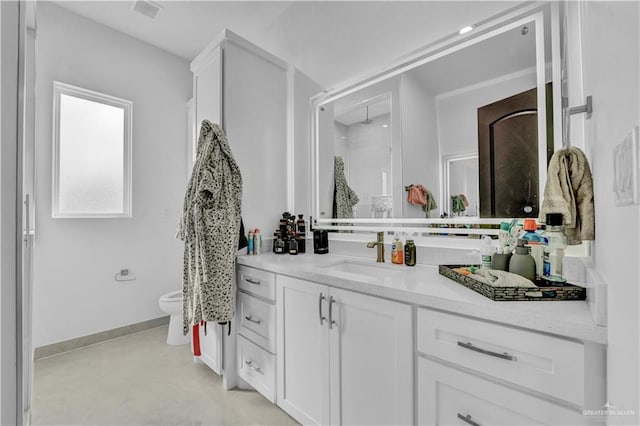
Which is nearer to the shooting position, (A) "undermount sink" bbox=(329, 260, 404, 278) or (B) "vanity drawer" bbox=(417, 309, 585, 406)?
(B) "vanity drawer" bbox=(417, 309, 585, 406)

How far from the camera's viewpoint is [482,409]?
35.0 inches

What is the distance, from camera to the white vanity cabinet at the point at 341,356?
3.57 ft

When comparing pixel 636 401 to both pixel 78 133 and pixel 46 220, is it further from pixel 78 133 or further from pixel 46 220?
pixel 78 133

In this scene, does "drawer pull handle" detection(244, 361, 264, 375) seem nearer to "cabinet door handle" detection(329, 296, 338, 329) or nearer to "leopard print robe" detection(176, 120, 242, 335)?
"leopard print robe" detection(176, 120, 242, 335)

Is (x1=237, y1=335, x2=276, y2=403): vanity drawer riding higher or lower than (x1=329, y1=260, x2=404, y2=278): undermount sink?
lower

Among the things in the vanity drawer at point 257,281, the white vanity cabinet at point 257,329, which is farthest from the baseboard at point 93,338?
the vanity drawer at point 257,281

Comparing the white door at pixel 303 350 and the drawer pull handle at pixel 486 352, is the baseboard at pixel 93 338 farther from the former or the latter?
the drawer pull handle at pixel 486 352

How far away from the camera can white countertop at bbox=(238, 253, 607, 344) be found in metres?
0.74

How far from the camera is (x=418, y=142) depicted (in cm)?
167

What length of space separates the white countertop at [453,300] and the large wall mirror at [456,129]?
1.37 ft

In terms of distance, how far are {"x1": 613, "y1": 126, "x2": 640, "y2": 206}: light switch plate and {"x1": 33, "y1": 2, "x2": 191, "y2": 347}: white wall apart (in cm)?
316

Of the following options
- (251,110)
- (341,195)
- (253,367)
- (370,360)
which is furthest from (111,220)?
(370,360)

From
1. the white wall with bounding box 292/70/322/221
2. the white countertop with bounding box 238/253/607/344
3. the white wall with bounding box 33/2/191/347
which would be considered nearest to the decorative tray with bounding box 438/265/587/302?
the white countertop with bounding box 238/253/607/344

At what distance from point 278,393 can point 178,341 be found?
4.40ft
